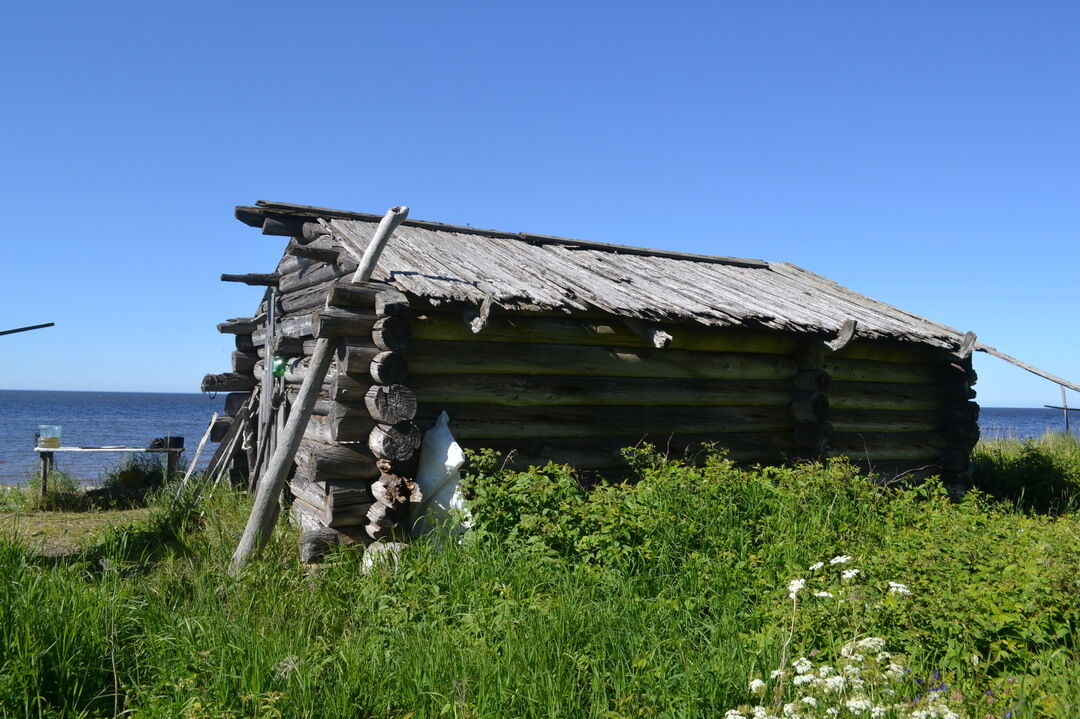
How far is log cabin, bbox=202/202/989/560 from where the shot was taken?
240 inches

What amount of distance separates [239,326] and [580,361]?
A: 6307 millimetres

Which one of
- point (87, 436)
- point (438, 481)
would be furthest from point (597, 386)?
point (87, 436)

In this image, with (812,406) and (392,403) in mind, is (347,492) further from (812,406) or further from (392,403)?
(812,406)

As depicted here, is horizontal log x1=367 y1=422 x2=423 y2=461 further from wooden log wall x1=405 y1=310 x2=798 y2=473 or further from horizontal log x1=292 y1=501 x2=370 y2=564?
horizontal log x1=292 y1=501 x2=370 y2=564

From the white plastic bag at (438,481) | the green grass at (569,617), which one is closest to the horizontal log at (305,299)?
the white plastic bag at (438,481)

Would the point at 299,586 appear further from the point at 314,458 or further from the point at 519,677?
the point at 519,677

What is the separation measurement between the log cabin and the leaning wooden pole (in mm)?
191

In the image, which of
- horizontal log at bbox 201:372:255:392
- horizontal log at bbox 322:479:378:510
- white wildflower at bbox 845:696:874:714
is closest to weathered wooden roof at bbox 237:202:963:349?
horizontal log at bbox 322:479:378:510

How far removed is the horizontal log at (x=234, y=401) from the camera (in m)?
A: 11.2

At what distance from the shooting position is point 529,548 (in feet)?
15.9

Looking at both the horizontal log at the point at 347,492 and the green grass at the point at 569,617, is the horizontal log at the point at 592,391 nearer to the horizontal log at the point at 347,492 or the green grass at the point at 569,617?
the horizontal log at the point at 347,492

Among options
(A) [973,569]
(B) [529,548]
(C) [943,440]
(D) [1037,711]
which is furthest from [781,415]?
(D) [1037,711]

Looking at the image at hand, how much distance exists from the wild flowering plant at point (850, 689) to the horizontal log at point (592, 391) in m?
3.47

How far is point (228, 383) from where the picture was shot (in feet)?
36.4
